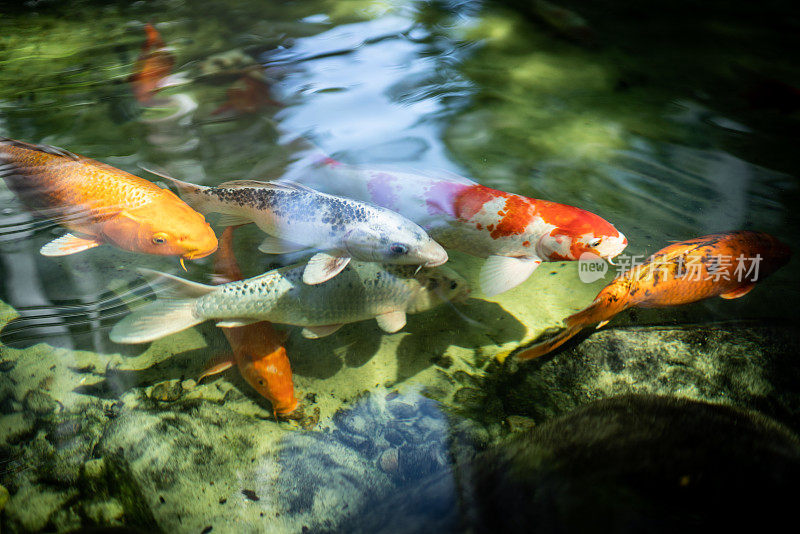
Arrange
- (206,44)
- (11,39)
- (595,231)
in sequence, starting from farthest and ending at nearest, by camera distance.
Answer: (11,39) → (206,44) → (595,231)

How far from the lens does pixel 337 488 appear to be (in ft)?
6.90

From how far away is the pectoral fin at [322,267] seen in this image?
8.15 ft

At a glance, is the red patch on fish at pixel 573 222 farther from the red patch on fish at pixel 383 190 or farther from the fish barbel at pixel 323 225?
the red patch on fish at pixel 383 190

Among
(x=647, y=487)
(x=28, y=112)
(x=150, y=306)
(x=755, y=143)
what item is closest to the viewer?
(x=647, y=487)

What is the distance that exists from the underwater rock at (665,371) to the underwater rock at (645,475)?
17.9 inches

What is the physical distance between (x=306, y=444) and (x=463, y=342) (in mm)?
1087

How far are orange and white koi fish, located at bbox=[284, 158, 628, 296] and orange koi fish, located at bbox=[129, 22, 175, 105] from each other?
9.34ft

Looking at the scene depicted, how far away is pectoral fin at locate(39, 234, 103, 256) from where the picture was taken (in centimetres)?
282

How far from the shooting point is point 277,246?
9.16ft

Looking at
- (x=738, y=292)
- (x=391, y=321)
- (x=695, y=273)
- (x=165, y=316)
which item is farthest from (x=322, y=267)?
(x=738, y=292)

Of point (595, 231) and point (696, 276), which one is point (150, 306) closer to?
point (595, 231)

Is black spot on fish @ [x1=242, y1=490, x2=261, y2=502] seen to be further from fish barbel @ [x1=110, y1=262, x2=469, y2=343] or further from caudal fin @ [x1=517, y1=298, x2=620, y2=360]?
caudal fin @ [x1=517, y1=298, x2=620, y2=360]

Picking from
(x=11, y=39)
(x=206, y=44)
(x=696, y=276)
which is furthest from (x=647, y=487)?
(x=11, y=39)

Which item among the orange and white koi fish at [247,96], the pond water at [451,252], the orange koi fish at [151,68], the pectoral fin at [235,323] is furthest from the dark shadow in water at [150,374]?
the orange koi fish at [151,68]
